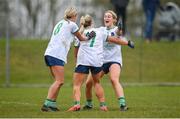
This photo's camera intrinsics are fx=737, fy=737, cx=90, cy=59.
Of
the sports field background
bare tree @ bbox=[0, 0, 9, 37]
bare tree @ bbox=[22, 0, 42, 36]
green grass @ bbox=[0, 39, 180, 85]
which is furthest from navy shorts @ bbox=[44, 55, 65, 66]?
bare tree @ bbox=[22, 0, 42, 36]

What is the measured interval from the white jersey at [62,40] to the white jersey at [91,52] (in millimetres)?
279

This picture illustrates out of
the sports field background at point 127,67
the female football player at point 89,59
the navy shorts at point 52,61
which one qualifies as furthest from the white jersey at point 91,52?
the sports field background at point 127,67

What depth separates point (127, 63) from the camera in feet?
92.6

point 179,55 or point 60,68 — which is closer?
point 60,68

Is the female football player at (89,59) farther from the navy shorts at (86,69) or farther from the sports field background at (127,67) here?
the sports field background at (127,67)

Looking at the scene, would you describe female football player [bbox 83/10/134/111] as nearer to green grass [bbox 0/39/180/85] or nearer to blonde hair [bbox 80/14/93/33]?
blonde hair [bbox 80/14/93/33]

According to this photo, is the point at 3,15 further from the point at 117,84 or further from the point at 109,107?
the point at 117,84

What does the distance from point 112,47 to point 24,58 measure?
46.2ft

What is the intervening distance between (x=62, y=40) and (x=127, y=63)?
14.4m

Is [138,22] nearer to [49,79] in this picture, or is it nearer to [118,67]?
[49,79]

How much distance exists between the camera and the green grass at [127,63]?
27.4 metres

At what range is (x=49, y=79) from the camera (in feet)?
88.7

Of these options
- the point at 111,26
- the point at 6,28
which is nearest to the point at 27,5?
the point at 6,28

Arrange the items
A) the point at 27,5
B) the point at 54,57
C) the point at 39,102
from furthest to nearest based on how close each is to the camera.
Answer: the point at 27,5
the point at 39,102
the point at 54,57
